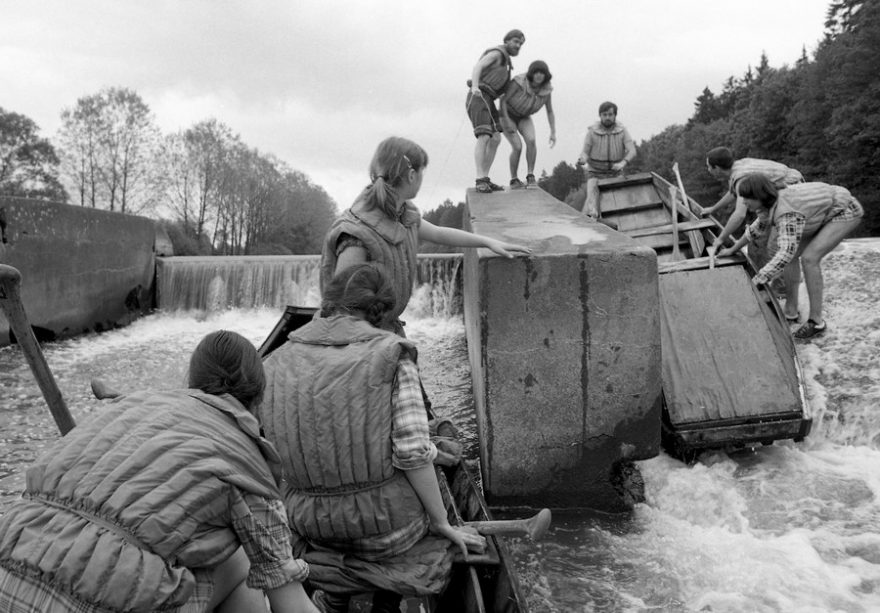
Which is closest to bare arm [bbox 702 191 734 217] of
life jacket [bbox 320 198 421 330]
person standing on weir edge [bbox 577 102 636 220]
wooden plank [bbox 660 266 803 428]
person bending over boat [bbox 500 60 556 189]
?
wooden plank [bbox 660 266 803 428]

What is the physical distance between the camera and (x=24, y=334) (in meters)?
2.30

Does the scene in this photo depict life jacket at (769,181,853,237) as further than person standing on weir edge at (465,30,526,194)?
No

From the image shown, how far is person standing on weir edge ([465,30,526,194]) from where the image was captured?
21.5ft

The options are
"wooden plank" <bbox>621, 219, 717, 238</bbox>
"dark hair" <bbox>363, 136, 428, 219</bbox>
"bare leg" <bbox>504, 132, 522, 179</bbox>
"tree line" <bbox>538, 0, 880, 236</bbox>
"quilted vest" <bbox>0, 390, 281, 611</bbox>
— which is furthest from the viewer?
"tree line" <bbox>538, 0, 880, 236</bbox>

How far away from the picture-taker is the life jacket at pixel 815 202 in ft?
17.3

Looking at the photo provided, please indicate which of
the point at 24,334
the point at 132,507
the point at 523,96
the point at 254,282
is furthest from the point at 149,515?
the point at 254,282

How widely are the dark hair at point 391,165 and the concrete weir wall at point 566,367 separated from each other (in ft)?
2.49

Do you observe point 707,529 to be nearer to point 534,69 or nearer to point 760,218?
point 760,218

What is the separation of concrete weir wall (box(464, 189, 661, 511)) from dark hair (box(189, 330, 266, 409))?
2.00m

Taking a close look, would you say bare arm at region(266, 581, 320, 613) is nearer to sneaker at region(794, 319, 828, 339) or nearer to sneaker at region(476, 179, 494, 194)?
sneaker at region(794, 319, 828, 339)

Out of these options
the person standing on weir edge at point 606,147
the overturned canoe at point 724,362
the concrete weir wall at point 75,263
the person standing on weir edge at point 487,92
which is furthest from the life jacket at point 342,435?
the concrete weir wall at point 75,263

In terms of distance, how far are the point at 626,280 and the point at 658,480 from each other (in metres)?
1.38

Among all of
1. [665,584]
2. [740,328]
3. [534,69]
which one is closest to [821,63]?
[534,69]

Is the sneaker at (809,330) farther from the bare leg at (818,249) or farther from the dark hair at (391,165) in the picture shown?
the dark hair at (391,165)
